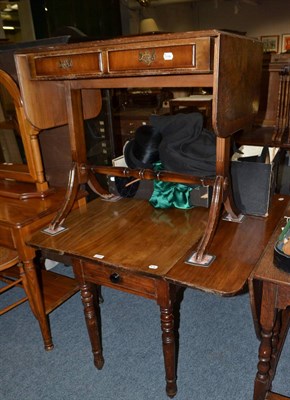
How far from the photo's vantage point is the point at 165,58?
1138 millimetres

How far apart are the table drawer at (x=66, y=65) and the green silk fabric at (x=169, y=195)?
1.92 ft

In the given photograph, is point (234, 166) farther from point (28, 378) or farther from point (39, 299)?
point (28, 378)

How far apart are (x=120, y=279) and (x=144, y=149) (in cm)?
68

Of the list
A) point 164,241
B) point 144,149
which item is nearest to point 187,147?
point 144,149

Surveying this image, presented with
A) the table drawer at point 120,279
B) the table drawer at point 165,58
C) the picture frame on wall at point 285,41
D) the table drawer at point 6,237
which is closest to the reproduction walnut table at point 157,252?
the table drawer at point 120,279

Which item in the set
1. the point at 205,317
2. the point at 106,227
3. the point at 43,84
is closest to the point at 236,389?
the point at 205,317

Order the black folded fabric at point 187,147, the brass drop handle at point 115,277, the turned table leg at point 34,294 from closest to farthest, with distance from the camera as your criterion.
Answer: the brass drop handle at point 115,277 < the black folded fabric at point 187,147 < the turned table leg at point 34,294

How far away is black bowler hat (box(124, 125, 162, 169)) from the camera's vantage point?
173cm

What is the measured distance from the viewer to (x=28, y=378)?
173 cm

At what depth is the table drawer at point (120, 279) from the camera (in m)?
1.30

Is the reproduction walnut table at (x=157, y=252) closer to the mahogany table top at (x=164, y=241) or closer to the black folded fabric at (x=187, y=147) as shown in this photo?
the mahogany table top at (x=164, y=241)

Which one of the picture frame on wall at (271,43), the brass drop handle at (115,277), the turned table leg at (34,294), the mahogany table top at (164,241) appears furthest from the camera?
the picture frame on wall at (271,43)

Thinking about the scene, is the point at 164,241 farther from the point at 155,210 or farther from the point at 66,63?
the point at 66,63

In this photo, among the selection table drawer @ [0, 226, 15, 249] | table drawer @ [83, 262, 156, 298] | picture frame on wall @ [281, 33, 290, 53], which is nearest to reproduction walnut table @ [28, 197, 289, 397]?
table drawer @ [83, 262, 156, 298]
